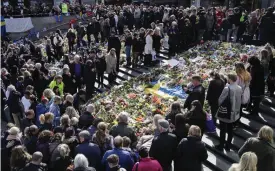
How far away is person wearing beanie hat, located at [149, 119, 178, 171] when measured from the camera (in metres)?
6.14

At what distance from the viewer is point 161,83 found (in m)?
13.0

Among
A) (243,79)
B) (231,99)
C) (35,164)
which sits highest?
(243,79)

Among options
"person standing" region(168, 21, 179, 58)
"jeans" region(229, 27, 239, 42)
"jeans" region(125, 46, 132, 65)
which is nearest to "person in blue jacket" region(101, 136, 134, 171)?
"jeans" region(125, 46, 132, 65)

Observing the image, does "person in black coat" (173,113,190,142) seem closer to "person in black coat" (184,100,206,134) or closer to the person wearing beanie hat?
the person wearing beanie hat

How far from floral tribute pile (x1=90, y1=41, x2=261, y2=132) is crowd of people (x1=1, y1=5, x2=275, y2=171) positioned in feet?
2.44

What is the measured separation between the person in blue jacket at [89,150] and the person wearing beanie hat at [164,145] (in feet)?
3.22

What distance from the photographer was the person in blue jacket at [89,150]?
20.5ft

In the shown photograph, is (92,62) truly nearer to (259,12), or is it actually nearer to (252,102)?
(252,102)

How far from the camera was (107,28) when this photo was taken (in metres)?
19.6

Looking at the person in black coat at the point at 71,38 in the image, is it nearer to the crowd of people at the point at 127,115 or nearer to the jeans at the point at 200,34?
the crowd of people at the point at 127,115

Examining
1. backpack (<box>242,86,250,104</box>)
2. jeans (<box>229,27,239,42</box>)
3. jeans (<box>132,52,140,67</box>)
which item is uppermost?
jeans (<box>229,27,239,42</box>)

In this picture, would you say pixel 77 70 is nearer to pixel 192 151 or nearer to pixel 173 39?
pixel 173 39

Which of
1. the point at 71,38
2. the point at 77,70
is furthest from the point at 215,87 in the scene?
the point at 71,38

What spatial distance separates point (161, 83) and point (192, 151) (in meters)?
7.32
